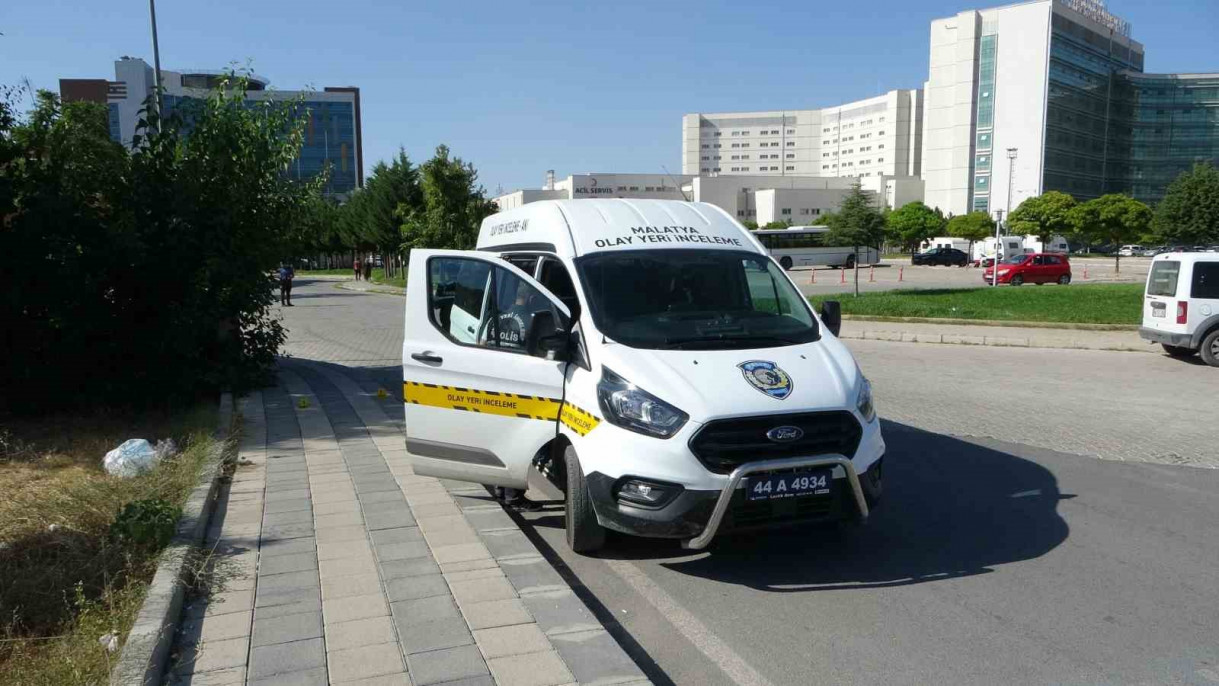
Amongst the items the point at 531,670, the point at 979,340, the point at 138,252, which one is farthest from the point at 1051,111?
the point at 531,670

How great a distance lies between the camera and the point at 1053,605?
4.64 metres

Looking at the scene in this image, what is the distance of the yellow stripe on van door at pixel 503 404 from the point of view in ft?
17.1

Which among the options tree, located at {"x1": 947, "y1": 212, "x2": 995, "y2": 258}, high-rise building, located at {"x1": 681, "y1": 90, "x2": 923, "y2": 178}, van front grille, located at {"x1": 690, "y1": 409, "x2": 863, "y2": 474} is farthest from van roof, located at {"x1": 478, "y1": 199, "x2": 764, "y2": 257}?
high-rise building, located at {"x1": 681, "y1": 90, "x2": 923, "y2": 178}

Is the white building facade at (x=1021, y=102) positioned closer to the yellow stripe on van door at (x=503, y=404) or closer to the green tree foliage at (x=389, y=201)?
the green tree foliage at (x=389, y=201)

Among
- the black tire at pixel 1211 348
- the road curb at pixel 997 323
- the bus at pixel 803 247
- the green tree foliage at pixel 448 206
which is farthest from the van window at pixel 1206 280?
the bus at pixel 803 247

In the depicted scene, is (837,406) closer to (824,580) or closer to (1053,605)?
(824,580)

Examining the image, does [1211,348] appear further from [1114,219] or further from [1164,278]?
[1114,219]

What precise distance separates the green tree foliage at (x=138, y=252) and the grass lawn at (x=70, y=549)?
1.39 meters

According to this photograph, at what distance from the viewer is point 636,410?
4801 millimetres

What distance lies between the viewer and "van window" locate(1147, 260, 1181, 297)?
14.2m

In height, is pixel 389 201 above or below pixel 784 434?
above

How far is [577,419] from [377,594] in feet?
4.87

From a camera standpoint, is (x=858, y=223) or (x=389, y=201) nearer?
(x=858, y=223)

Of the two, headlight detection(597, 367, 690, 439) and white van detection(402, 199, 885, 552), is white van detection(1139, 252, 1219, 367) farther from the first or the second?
headlight detection(597, 367, 690, 439)
